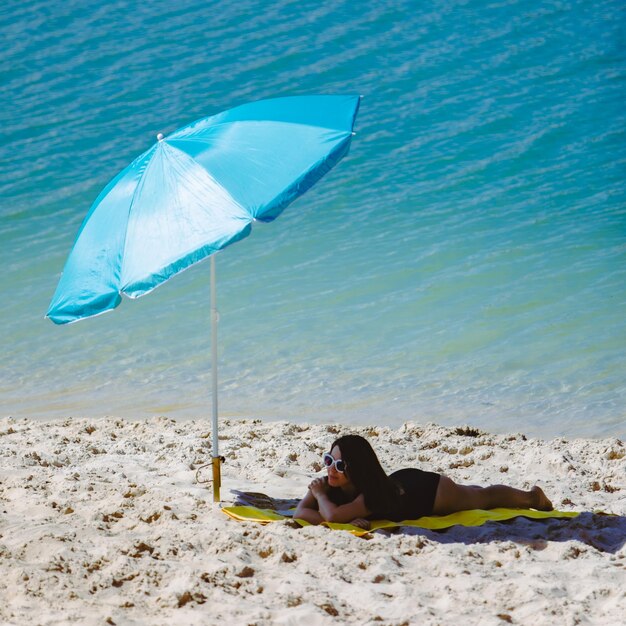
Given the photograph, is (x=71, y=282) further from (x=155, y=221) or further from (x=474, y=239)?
(x=474, y=239)

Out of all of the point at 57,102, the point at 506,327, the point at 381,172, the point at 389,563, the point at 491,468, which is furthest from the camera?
the point at 57,102

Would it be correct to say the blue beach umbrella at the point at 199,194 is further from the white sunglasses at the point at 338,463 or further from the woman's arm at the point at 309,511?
the white sunglasses at the point at 338,463

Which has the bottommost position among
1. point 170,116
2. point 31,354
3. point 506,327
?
point 506,327

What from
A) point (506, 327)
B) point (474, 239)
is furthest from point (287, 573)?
point (474, 239)

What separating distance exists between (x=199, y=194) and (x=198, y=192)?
2 centimetres

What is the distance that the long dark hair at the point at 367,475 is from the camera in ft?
13.2

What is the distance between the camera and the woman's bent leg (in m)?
4.16

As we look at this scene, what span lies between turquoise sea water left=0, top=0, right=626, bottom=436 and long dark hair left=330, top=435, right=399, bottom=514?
1.94 metres

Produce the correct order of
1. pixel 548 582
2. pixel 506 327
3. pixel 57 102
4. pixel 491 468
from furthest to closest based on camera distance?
pixel 57 102 < pixel 506 327 < pixel 491 468 < pixel 548 582

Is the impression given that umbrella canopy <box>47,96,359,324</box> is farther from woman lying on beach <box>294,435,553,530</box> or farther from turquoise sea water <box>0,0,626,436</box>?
turquoise sea water <box>0,0,626,436</box>

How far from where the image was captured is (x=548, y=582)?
3369 millimetres

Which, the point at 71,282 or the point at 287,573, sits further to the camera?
the point at 71,282

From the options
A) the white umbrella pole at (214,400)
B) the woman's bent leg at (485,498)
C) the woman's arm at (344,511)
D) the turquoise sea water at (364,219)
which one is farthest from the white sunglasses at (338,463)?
the turquoise sea water at (364,219)

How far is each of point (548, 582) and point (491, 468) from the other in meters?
1.65
